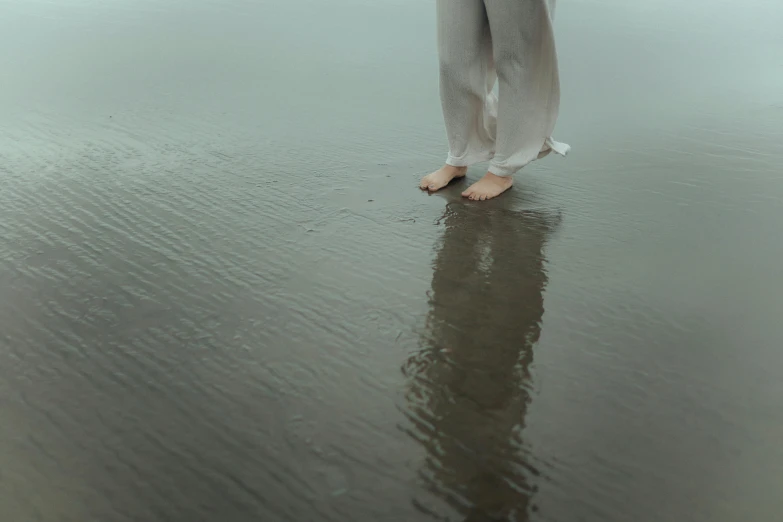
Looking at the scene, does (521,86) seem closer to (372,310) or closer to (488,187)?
(488,187)

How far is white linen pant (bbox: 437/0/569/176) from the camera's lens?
216 centimetres

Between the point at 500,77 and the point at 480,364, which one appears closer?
the point at 480,364

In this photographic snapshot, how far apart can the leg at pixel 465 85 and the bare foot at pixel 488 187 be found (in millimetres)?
90

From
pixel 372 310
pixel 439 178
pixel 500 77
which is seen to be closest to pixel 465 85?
pixel 500 77

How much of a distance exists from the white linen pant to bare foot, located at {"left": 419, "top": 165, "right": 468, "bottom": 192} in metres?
0.03

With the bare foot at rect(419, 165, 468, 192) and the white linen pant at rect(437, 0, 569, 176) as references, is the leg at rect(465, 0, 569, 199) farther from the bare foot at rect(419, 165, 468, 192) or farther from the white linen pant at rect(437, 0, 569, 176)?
the bare foot at rect(419, 165, 468, 192)

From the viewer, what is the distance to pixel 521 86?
87.7 inches

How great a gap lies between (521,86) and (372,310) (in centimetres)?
92

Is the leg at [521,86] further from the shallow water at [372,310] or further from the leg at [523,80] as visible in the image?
the shallow water at [372,310]

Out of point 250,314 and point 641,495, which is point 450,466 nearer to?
point 641,495

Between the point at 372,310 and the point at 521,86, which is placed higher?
the point at 521,86

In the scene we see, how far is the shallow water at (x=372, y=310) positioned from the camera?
3.90 ft

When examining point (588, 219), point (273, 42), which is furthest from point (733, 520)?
point (273, 42)

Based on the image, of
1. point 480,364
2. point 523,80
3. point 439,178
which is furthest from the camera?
point 439,178
